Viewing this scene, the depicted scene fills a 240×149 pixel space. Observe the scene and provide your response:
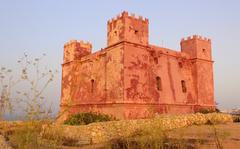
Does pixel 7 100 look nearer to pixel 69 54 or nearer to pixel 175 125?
pixel 175 125

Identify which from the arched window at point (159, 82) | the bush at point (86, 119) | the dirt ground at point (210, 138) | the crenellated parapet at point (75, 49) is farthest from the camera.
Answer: the crenellated parapet at point (75, 49)

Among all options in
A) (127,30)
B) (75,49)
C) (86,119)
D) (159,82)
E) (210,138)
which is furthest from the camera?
(75,49)

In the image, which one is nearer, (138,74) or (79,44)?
(138,74)

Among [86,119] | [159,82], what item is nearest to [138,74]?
[159,82]

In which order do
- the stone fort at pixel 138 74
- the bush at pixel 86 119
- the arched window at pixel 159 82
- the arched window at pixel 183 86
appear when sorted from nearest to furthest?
the bush at pixel 86 119, the stone fort at pixel 138 74, the arched window at pixel 159 82, the arched window at pixel 183 86

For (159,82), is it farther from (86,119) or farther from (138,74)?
(86,119)

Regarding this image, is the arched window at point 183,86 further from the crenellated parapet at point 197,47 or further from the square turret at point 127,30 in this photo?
the square turret at point 127,30

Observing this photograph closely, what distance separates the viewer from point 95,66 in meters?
20.6

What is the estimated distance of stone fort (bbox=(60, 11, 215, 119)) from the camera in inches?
677

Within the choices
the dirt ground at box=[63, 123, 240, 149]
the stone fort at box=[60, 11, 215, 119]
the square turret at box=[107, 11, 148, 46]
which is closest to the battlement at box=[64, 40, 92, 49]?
the stone fort at box=[60, 11, 215, 119]

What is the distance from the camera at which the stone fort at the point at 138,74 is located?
1719 centimetres

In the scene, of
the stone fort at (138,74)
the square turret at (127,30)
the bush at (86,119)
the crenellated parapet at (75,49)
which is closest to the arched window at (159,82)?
the stone fort at (138,74)

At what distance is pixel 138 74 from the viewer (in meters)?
17.7

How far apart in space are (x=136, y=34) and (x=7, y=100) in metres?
15.0
